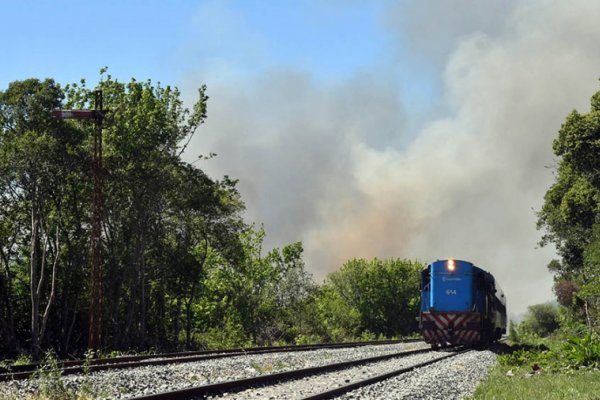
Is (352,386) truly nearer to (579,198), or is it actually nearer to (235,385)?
(235,385)

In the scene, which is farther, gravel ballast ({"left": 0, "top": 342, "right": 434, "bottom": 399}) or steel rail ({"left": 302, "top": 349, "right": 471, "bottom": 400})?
gravel ballast ({"left": 0, "top": 342, "right": 434, "bottom": 399})

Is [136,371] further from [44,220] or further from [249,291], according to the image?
[249,291]

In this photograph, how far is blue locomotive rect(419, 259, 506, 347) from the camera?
28.0 meters

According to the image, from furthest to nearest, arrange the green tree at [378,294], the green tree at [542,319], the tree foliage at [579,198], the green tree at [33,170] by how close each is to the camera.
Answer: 1. the green tree at [542,319]
2. the green tree at [378,294]
3. the tree foliage at [579,198]
4. the green tree at [33,170]

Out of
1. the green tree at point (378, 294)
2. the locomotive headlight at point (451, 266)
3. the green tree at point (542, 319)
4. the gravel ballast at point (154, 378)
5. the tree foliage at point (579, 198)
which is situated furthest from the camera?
the green tree at point (542, 319)

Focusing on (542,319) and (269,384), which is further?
(542,319)

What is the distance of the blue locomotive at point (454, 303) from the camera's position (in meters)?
28.0

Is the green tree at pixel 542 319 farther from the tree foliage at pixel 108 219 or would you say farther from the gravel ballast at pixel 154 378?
the gravel ballast at pixel 154 378

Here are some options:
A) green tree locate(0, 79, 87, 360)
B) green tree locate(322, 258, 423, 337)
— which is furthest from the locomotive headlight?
green tree locate(322, 258, 423, 337)

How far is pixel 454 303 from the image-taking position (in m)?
28.5

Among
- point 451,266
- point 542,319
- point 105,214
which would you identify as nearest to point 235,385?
point 451,266

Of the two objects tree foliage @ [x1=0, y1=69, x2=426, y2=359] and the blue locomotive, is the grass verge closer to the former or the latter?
the blue locomotive

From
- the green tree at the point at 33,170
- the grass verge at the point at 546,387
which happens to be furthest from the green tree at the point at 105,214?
the grass verge at the point at 546,387

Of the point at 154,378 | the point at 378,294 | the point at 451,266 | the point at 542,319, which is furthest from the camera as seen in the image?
the point at 542,319
